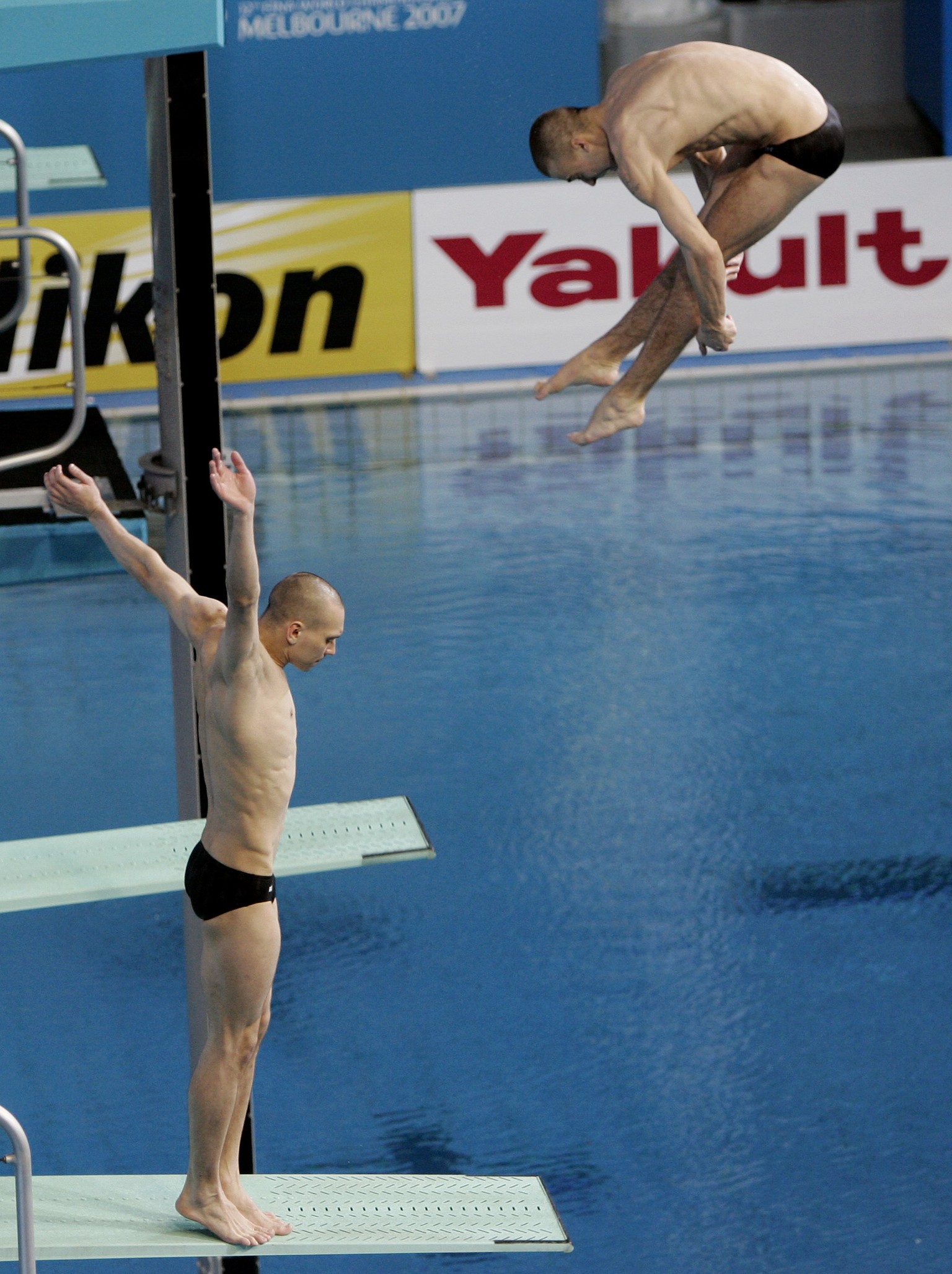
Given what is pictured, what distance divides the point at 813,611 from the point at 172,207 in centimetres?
1022

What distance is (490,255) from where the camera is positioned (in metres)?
21.5

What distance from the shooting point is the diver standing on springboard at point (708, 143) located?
3.47 meters

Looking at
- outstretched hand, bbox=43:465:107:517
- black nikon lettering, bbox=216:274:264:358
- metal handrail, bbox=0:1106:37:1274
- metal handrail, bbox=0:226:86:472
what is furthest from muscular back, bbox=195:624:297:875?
black nikon lettering, bbox=216:274:264:358

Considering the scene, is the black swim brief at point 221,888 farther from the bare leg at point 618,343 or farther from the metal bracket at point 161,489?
the metal bracket at point 161,489

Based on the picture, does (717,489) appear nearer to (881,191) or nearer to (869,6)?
(881,191)

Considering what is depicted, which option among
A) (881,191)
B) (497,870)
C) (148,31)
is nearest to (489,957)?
(497,870)

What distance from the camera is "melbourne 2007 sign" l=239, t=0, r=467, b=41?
2272 centimetres

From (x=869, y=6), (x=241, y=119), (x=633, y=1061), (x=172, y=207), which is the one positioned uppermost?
(x=869, y=6)

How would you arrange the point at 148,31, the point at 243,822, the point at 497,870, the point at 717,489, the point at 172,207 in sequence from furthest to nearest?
the point at 717,489
the point at 497,870
the point at 172,207
the point at 243,822
the point at 148,31

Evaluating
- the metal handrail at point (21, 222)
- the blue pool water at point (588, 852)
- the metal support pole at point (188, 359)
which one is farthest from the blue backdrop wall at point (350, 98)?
the metal handrail at point (21, 222)

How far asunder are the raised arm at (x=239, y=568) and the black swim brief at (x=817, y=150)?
1.22 m

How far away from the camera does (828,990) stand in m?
10.4

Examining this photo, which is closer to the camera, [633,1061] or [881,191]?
[633,1061]

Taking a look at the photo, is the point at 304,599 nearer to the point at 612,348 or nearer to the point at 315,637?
the point at 315,637
